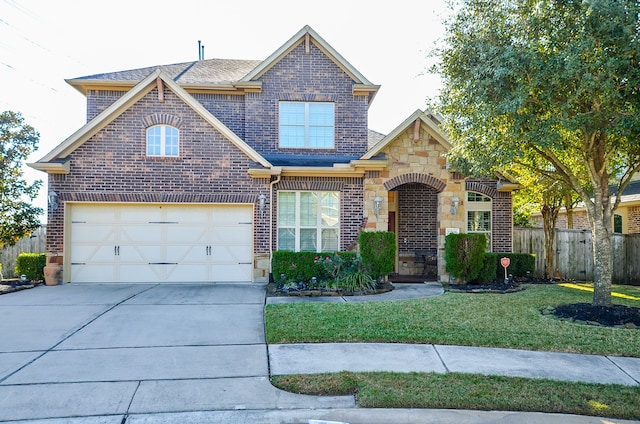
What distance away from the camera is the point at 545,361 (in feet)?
20.0

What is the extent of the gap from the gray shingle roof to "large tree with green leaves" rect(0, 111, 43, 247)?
98.3 inches

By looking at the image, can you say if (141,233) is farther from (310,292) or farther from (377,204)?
(377,204)

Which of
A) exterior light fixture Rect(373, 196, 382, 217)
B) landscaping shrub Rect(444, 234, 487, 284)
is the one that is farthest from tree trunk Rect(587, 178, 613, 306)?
exterior light fixture Rect(373, 196, 382, 217)

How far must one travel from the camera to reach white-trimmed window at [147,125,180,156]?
13.1 m

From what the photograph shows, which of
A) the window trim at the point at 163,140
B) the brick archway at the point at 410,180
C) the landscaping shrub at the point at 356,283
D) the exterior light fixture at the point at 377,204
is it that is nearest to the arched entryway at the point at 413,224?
the brick archway at the point at 410,180

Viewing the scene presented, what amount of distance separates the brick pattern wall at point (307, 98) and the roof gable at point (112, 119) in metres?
2.04

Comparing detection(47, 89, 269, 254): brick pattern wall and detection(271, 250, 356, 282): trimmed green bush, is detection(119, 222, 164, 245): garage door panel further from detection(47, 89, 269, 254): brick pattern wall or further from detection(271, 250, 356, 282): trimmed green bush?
detection(271, 250, 356, 282): trimmed green bush

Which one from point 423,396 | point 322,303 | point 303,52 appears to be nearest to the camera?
point 423,396

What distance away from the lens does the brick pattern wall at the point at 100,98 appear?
15.5 metres

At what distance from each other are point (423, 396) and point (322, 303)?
5.04m

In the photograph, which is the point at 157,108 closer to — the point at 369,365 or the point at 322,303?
the point at 322,303

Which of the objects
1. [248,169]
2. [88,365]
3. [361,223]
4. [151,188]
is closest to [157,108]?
[151,188]

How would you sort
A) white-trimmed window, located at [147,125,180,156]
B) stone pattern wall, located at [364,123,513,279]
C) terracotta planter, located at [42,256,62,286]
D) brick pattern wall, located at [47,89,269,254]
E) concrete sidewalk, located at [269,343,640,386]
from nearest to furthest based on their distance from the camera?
1. concrete sidewalk, located at [269,343,640,386]
2. terracotta planter, located at [42,256,62,286]
3. brick pattern wall, located at [47,89,269,254]
4. white-trimmed window, located at [147,125,180,156]
5. stone pattern wall, located at [364,123,513,279]

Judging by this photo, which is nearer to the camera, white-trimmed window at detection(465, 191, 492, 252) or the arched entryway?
white-trimmed window at detection(465, 191, 492, 252)
